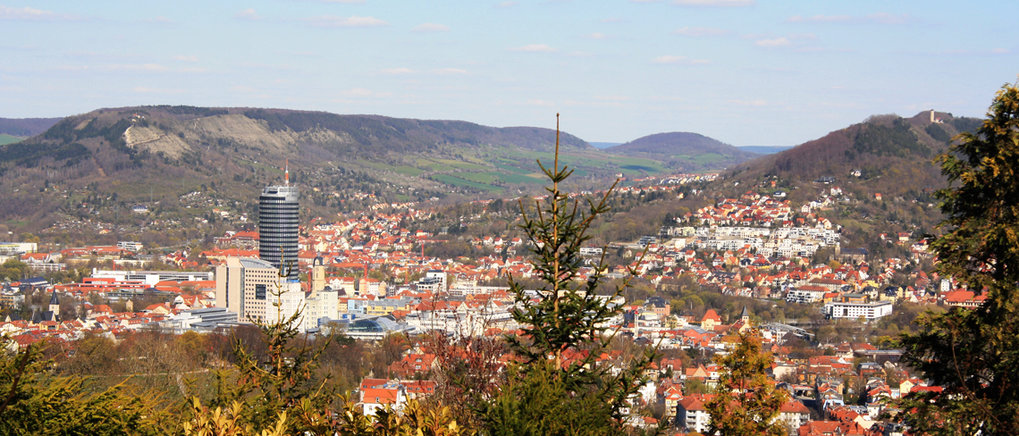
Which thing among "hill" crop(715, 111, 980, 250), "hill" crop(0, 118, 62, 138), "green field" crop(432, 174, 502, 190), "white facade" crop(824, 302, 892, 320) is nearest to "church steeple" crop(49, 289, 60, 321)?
"white facade" crop(824, 302, 892, 320)

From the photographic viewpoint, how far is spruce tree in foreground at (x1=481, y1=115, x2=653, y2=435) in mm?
4418

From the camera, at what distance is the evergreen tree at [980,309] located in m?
6.38

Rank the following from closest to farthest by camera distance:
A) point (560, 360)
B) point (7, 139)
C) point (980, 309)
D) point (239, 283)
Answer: point (560, 360) < point (980, 309) < point (239, 283) < point (7, 139)

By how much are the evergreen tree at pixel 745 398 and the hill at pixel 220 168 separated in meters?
76.4

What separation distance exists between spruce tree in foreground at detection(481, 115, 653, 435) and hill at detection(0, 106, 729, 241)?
80001 millimetres

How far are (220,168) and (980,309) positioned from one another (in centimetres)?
10875

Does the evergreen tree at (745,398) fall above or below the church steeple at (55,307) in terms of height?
above

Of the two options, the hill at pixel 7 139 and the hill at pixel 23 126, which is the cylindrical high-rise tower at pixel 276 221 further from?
the hill at pixel 23 126

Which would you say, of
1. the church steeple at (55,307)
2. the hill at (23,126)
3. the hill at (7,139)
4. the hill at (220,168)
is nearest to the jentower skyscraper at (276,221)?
the church steeple at (55,307)

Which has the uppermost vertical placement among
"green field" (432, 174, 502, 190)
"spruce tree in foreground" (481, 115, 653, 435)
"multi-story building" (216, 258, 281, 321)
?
"spruce tree in foreground" (481, 115, 653, 435)

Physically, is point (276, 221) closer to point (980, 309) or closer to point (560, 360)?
point (980, 309)

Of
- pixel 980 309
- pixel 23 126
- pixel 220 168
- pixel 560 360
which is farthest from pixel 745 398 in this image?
pixel 23 126

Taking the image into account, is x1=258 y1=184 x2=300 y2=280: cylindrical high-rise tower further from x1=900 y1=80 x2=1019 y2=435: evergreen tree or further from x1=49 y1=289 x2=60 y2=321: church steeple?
x1=900 y1=80 x2=1019 y2=435: evergreen tree

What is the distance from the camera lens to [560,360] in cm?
531
